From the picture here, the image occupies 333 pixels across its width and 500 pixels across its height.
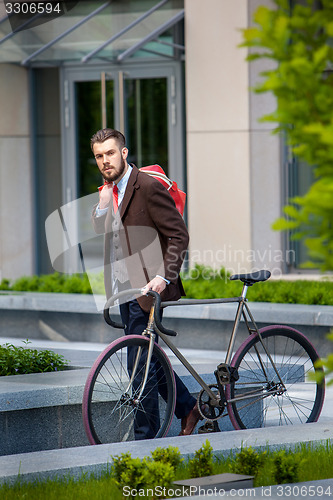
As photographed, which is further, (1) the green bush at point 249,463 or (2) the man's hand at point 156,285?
(2) the man's hand at point 156,285

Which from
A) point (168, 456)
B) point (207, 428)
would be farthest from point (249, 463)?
point (207, 428)

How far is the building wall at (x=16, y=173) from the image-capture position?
16.1m

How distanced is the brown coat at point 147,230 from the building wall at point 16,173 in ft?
35.9

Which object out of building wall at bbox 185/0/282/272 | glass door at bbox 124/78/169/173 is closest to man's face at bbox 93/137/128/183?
building wall at bbox 185/0/282/272

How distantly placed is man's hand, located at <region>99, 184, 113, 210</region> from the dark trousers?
0.62 meters

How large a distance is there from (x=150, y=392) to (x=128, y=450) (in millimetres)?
846

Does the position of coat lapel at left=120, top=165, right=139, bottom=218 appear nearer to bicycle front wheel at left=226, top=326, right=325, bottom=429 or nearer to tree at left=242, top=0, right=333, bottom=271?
bicycle front wheel at left=226, top=326, right=325, bottom=429

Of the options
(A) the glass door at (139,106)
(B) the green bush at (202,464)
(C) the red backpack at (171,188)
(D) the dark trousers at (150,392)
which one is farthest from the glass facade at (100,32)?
(B) the green bush at (202,464)

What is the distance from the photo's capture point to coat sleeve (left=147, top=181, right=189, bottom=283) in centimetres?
512


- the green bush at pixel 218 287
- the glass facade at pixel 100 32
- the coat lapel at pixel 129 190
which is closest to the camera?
the coat lapel at pixel 129 190

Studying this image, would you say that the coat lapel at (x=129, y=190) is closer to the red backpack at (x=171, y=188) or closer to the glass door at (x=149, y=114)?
the red backpack at (x=171, y=188)

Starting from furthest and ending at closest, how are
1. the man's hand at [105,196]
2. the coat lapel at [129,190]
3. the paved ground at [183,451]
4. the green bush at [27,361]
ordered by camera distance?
1. the green bush at [27,361]
2. the man's hand at [105,196]
3. the coat lapel at [129,190]
4. the paved ground at [183,451]

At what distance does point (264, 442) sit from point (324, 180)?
2338 mm

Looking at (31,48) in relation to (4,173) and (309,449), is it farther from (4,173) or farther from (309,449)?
(309,449)
